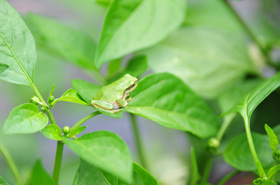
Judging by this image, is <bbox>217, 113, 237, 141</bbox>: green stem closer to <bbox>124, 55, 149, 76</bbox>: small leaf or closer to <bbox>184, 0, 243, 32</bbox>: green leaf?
<bbox>124, 55, 149, 76</bbox>: small leaf

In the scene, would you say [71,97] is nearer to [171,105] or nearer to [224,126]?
[171,105]

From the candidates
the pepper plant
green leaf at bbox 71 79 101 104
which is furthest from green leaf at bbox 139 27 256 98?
green leaf at bbox 71 79 101 104

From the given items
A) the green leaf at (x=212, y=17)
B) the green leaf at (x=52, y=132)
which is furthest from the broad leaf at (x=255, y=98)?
the green leaf at (x=212, y=17)

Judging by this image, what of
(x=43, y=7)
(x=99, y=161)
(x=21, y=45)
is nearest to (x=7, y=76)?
(x=21, y=45)

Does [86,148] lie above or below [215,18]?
below

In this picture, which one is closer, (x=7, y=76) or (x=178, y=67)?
→ (x=7, y=76)

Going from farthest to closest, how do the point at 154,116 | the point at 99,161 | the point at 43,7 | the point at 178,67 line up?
the point at 43,7 → the point at 178,67 → the point at 154,116 → the point at 99,161

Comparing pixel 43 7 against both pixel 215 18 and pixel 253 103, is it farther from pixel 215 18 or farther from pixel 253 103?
pixel 253 103
